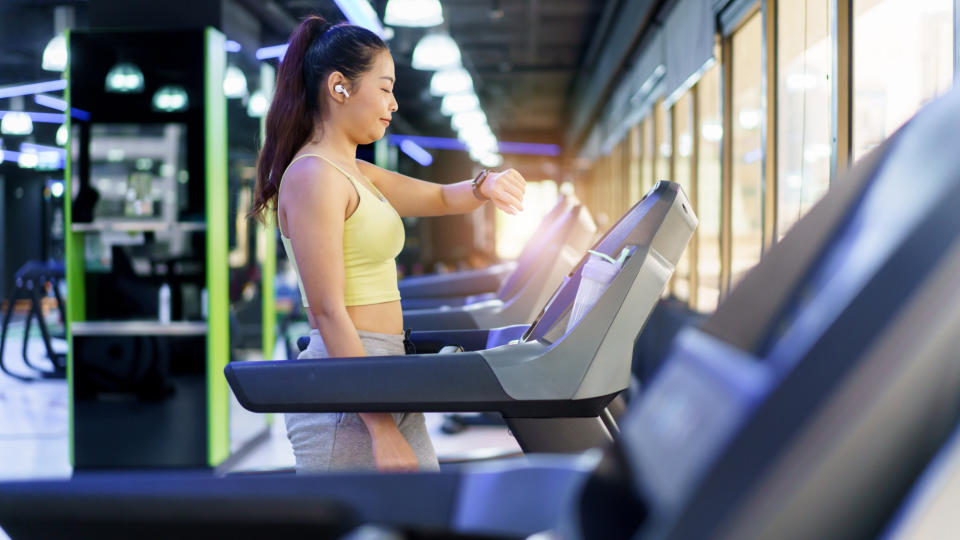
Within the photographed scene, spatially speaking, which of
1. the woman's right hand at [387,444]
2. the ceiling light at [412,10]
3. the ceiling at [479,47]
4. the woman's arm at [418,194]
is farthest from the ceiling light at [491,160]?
the woman's right hand at [387,444]

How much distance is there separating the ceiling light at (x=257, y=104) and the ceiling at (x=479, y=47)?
0.08 metres

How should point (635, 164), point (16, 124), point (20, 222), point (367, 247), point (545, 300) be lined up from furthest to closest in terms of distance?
point (635, 164)
point (20, 222)
point (16, 124)
point (545, 300)
point (367, 247)

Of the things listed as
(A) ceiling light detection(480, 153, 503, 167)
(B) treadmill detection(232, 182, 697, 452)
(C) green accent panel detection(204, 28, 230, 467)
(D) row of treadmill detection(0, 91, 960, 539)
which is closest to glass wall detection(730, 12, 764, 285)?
(C) green accent panel detection(204, 28, 230, 467)

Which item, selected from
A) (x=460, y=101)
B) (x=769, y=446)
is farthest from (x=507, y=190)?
(x=460, y=101)

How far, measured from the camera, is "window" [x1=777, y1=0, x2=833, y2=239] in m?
3.21

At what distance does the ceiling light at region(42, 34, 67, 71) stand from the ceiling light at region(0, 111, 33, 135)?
83 centimetres

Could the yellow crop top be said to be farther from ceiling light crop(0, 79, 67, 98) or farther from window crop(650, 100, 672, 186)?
window crop(650, 100, 672, 186)

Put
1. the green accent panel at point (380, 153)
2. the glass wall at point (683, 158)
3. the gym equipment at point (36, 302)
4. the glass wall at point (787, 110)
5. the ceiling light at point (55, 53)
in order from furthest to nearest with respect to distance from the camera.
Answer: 1. the green accent panel at point (380, 153)
2. the glass wall at point (683, 158)
3. the gym equipment at point (36, 302)
4. the ceiling light at point (55, 53)
5. the glass wall at point (787, 110)

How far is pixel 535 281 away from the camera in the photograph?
3.04m

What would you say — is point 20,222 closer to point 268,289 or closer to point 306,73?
point 268,289

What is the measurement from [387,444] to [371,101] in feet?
2.01

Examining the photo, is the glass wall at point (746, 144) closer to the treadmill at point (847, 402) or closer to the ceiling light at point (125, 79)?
the ceiling light at point (125, 79)

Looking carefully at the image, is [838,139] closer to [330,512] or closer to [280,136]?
[280,136]

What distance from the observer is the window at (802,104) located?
3205mm
